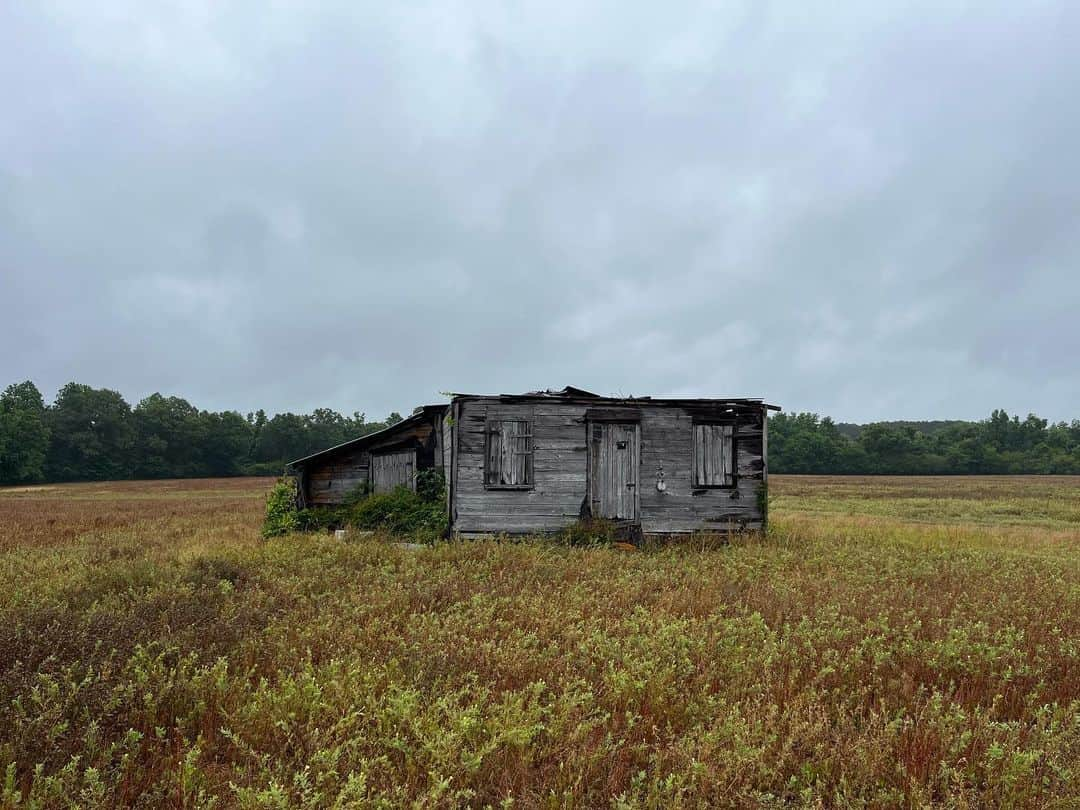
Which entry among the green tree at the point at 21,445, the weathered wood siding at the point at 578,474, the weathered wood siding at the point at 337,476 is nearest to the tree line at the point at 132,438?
the green tree at the point at 21,445

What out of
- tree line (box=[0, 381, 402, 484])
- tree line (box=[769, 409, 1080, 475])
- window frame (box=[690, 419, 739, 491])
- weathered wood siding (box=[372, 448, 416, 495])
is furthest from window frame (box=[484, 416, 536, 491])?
tree line (box=[769, 409, 1080, 475])

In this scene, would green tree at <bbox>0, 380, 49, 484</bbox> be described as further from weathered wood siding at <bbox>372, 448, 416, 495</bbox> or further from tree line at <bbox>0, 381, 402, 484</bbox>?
weathered wood siding at <bbox>372, 448, 416, 495</bbox>

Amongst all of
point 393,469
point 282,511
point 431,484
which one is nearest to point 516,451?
point 431,484

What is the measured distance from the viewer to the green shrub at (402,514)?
14.3 metres

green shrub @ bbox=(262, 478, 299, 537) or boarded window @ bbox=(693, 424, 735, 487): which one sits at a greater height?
boarded window @ bbox=(693, 424, 735, 487)

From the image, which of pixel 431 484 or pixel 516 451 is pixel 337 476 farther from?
pixel 516 451

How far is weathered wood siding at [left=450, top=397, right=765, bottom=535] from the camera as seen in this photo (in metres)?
14.1

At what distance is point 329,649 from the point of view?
5.79 m

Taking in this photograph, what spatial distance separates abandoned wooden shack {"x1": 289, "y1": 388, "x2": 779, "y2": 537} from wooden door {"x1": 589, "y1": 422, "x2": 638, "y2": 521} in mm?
26

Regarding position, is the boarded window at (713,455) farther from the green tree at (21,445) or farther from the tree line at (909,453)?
the tree line at (909,453)

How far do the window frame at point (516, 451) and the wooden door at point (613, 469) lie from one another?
1.50m

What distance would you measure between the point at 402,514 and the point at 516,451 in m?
3.58

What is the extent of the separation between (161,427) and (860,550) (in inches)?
3694

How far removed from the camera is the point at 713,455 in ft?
48.8
